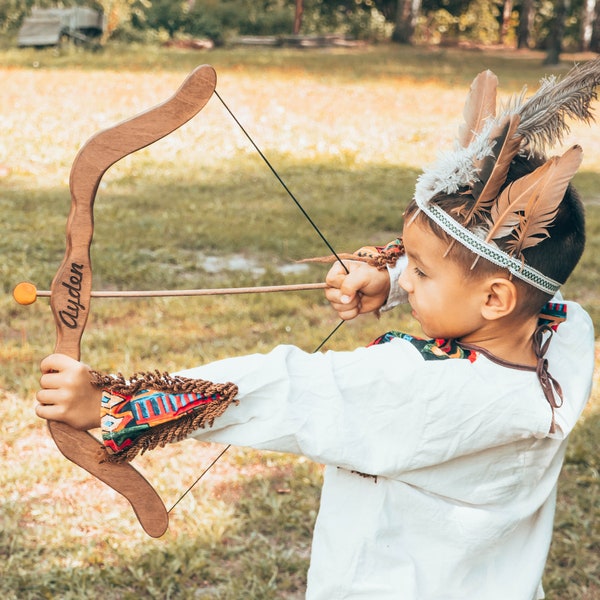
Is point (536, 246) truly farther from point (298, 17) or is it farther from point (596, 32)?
point (596, 32)

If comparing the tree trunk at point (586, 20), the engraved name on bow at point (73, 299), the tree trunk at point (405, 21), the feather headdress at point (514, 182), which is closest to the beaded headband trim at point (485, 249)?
the feather headdress at point (514, 182)

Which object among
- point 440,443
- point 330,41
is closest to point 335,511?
point 440,443

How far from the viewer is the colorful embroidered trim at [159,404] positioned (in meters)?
1.38

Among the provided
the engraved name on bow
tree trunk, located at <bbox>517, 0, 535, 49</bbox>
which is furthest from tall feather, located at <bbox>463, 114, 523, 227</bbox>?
tree trunk, located at <bbox>517, 0, 535, 49</bbox>

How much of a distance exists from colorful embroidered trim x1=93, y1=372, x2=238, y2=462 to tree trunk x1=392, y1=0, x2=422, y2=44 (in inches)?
961

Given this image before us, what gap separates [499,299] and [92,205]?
0.70 m

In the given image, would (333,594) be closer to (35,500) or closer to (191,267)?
(35,500)

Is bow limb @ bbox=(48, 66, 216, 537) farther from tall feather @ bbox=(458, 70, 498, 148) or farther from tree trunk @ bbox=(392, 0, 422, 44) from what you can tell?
tree trunk @ bbox=(392, 0, 422, 44)

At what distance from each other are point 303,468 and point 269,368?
192 centimetres

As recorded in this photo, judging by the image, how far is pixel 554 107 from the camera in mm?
1597

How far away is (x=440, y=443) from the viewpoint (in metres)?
1.46

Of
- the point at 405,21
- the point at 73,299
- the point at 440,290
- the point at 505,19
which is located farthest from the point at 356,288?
the point at 505,19

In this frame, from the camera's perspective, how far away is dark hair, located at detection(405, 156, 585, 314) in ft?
4.97

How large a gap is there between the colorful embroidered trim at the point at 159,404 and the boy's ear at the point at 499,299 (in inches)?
18.0
